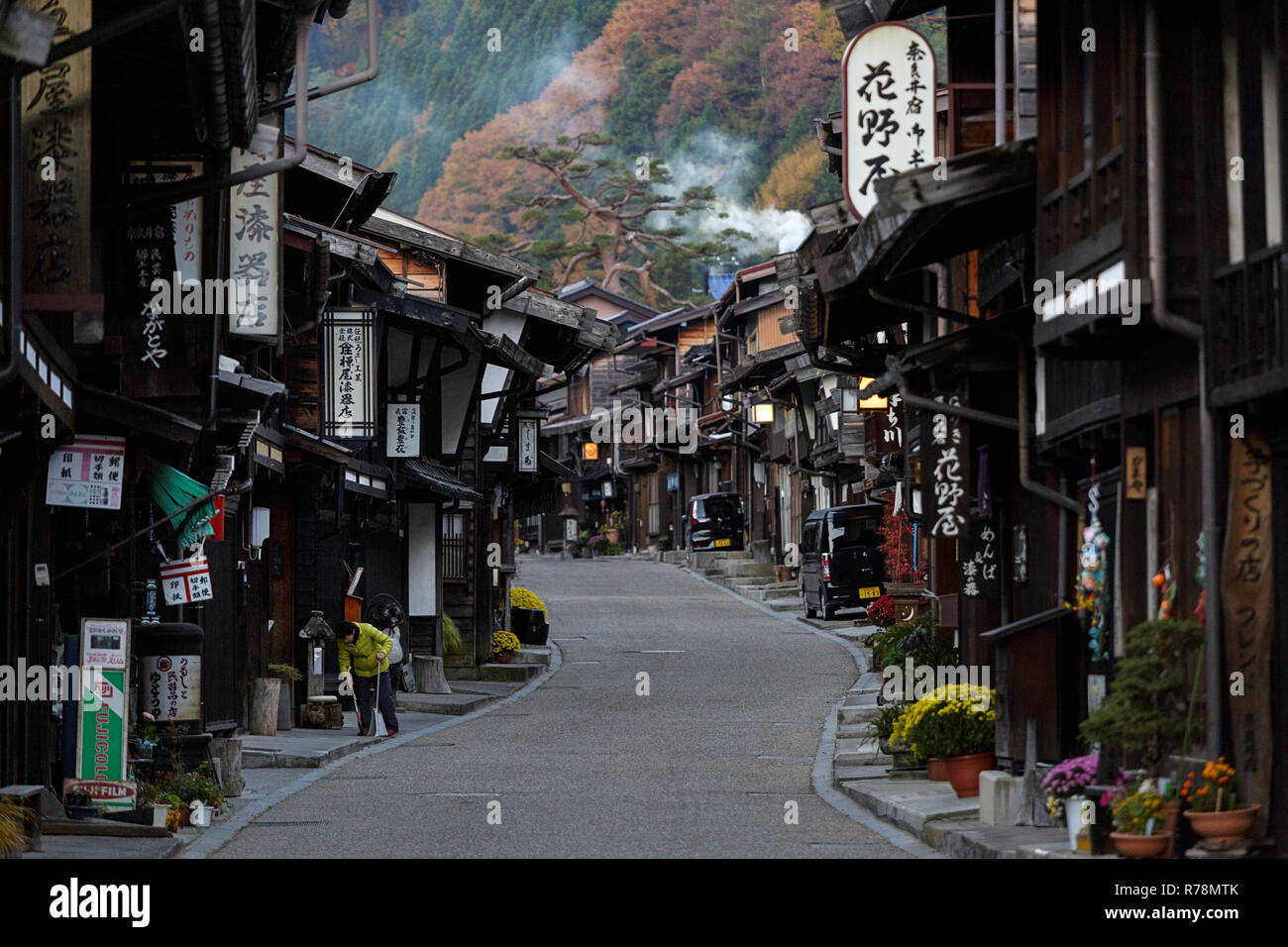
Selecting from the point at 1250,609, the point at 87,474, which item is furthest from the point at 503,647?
the point at 1250,609

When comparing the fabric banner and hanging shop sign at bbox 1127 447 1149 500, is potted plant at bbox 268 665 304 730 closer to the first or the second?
hanging shop sign at bbox 1127 447 1149 500

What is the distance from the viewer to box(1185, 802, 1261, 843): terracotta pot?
1088 centimetres

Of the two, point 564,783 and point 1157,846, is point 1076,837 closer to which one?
point 1157,846

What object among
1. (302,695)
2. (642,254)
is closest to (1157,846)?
(302,695)

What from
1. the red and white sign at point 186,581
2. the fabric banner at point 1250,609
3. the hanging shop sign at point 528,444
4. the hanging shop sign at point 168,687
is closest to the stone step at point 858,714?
the red and white sign at point 186,581

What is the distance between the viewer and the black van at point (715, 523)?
68.2 metres

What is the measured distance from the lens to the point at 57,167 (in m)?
12.6

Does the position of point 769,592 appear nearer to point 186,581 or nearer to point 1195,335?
point 186,581

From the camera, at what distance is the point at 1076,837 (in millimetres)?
12203

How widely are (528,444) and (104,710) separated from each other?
88.0 feet

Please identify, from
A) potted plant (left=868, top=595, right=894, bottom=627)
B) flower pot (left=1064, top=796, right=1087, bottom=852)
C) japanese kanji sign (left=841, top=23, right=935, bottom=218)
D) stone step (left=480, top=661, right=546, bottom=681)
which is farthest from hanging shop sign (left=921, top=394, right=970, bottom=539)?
stone step (left=480, top=661, right=546, bottom=681)

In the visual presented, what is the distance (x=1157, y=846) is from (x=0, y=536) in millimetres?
9282

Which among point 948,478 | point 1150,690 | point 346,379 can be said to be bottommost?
point 1150,690

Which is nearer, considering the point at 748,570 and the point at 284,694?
the point at 284,694
